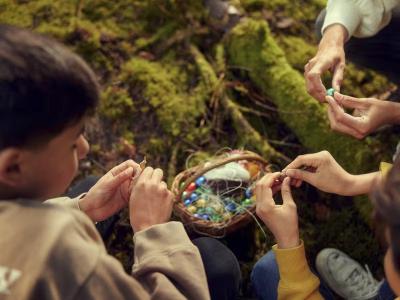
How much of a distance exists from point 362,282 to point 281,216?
66 centimetres

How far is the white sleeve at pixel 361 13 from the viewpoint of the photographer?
199 cm

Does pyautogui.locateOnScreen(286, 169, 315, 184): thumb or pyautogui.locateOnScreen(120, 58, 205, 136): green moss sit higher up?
pyautogui.locateOnScreen(286, 169, 315, 184): thumb

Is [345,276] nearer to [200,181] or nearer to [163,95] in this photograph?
[200,181]

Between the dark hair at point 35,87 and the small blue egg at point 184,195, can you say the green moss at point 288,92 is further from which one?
the dark hair at point 35,87

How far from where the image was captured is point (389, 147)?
7.89ft

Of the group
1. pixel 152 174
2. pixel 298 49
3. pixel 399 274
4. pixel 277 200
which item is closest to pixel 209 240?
pixel 152 174

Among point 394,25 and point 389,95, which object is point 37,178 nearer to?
point 394,25

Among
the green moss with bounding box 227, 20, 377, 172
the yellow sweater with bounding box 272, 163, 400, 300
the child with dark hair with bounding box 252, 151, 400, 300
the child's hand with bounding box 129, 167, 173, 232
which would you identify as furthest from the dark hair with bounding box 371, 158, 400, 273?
the green moss with bounding box 227, 20, 377, 172

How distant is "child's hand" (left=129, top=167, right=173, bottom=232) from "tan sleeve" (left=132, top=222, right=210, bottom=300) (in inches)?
4.0

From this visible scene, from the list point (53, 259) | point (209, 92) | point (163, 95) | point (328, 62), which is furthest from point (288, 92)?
point (53, 259)

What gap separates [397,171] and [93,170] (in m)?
1.64

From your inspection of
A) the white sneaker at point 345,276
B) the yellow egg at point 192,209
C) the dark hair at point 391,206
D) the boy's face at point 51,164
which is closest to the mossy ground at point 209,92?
the white sneaker at point 345,276

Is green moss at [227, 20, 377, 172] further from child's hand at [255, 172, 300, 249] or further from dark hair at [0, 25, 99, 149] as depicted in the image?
dark hair at [0, 25, 99, 149]

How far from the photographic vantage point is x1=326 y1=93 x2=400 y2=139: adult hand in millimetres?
1875
